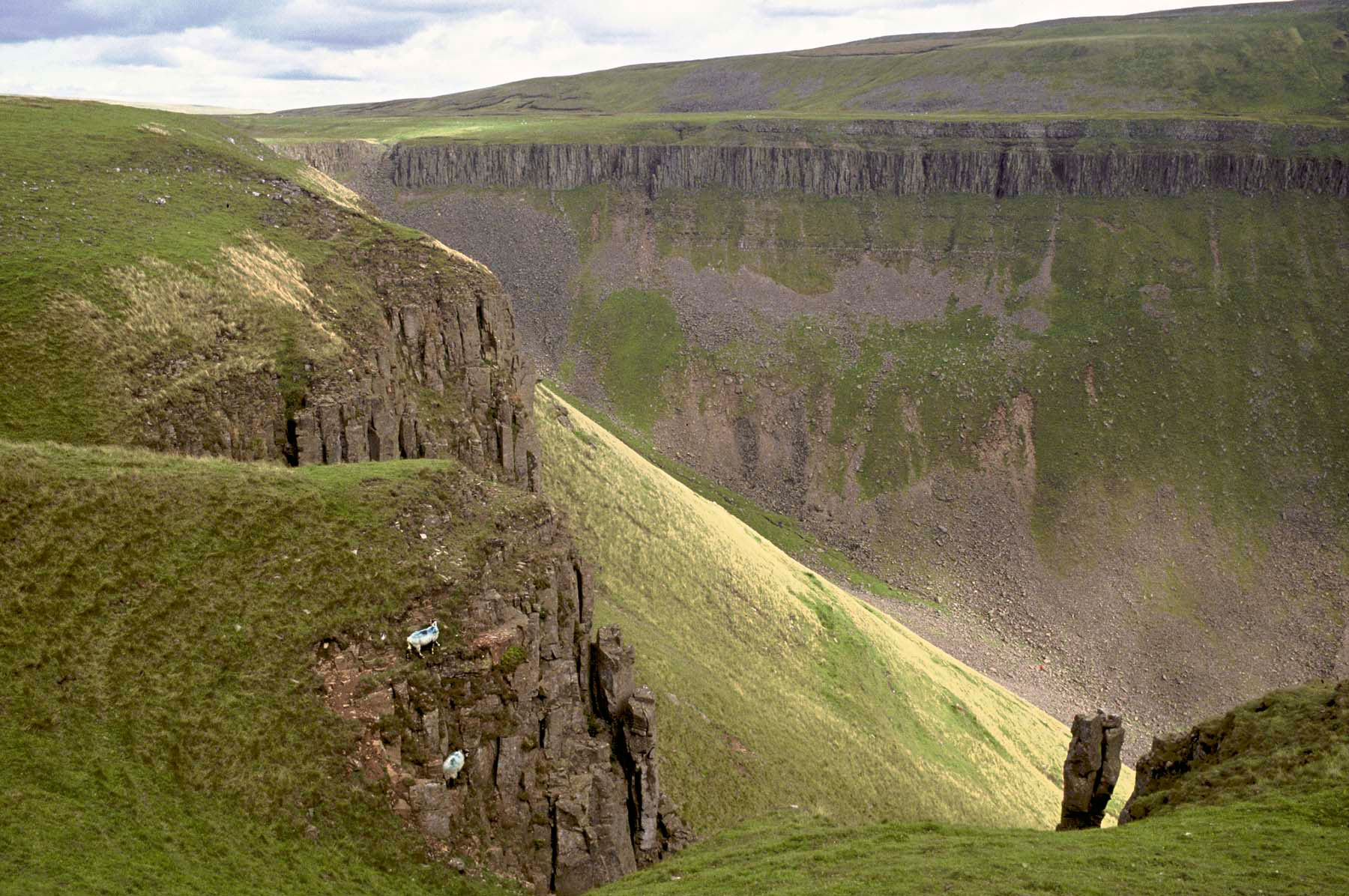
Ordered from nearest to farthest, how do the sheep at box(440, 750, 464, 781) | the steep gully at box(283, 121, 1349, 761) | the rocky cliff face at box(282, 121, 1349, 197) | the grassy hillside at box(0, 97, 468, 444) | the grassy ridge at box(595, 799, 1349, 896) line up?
the grassy ridge at box(595, 799, 1349, 896) < the sheep at box(440, 750, 464, 781) < the grassy hillside at box(0, 97, 468, 444) < the steep gully at box(283, 121, 1349, 761) < the rocky cliff face at box(282, 121, 1349, 197)

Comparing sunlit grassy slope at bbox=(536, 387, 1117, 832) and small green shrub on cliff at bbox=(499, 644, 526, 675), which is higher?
small green shrub on cliff at bbox=(499, 644, 526, 675)

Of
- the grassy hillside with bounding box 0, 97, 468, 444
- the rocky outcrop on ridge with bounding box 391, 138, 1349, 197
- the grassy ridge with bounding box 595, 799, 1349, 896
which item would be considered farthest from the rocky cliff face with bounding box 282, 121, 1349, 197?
the grassy ridge with bounding box 595, 799, 1349, 896

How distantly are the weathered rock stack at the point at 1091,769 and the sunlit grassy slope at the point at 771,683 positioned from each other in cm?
1505

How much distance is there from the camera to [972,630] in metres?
101

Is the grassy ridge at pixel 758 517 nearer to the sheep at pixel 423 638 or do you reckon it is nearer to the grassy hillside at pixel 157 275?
the grassy hillside at pixel 157 275

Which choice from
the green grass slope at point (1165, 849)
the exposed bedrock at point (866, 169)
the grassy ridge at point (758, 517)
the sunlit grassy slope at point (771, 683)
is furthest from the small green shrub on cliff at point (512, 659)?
the exposed bedrock at point (866, 169)

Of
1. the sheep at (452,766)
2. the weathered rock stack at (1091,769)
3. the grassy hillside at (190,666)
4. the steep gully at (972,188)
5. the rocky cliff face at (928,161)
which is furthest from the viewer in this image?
the rocky cliff face at (928,161)

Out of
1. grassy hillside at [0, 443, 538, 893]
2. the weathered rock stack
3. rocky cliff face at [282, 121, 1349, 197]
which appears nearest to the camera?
grassy hillside at [0, 443, 538, 893]

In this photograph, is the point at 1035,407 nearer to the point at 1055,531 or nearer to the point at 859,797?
the point at 1055,531

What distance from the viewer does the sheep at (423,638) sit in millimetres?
31016

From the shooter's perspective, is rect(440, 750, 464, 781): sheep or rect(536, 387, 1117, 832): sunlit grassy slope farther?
rect(536, 387, 1117, 832): sunlit grassy slope

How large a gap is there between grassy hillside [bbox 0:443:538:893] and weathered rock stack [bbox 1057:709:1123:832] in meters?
22.8

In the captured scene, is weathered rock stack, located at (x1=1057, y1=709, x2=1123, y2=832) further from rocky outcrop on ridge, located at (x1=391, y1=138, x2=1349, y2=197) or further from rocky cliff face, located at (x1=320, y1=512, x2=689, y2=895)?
rocky outcrop on ridge, located at (x1=391, y1=138, x2=1349, y2=197)

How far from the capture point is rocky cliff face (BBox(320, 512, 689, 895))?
30406 millimetres
